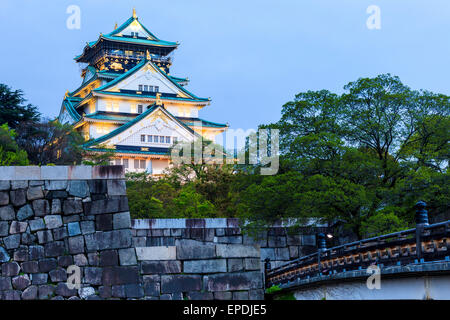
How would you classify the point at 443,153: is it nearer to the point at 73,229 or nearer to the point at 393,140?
the point at 393,140

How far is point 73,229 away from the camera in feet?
36.7

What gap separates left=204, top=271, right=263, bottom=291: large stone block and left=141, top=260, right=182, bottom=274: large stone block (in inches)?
23.3

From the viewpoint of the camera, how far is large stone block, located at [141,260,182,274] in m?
12.3

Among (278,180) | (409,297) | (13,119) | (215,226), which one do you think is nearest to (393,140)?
(278,180)

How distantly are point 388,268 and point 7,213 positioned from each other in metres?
7.40

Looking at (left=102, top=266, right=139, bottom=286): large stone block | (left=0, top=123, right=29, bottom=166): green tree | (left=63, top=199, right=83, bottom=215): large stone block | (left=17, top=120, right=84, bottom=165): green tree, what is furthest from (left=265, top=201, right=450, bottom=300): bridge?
(left=17, top=120, right=84, bottom=165): green tree

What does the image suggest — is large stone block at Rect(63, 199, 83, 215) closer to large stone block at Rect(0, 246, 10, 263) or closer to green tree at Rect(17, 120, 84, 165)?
large stone block at Rect(0, 246, 10, 263)

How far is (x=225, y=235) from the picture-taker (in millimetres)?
22203

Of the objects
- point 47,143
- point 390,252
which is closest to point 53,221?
point 390,252

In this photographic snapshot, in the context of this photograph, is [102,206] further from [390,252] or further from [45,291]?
[390,252]

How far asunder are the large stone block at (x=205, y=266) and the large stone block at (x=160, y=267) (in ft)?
0.52

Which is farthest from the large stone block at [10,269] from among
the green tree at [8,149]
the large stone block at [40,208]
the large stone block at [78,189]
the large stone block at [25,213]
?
the green tree at [8,149]

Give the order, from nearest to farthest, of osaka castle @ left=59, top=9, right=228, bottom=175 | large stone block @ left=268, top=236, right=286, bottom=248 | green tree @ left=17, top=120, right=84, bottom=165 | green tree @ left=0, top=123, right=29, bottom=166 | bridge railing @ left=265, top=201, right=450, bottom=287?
bridge railing @ left=265, top=201, right=450, bottom=287 → large stone block @ left=268, top=236, right=286, bottom=248 → green tree @ left=0, top=123, right=29, bottom=166 → green tree @ left=17, top=120, right=84, bottom=165 → osaka castle @ left=59, top=9, right=228, bottom=175

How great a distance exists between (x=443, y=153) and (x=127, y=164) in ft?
103
